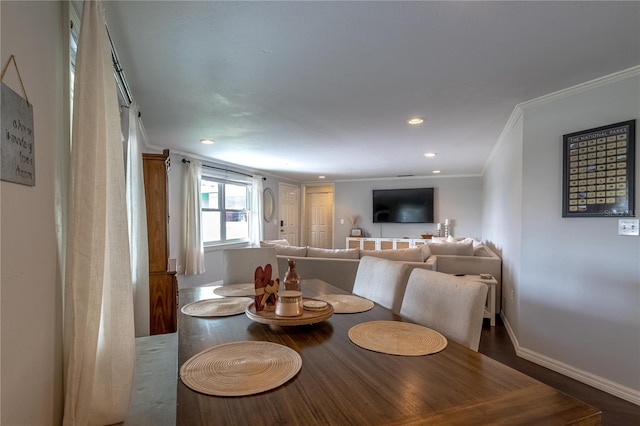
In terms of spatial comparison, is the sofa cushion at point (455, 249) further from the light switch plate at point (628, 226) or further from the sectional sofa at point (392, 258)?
the light switch plate at point (628, 226)

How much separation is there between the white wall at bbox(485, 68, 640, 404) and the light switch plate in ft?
0.14

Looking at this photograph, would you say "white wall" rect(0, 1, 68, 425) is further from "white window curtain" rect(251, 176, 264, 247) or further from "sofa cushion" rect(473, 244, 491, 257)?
"white window curtain" rect(251, 176, 264, 247)

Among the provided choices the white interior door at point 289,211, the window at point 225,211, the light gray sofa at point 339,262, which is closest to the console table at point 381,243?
the white interior door at point 289,211

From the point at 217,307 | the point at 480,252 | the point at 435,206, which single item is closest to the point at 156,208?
the point at 217,307

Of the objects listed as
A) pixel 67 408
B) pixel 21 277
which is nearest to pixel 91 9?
pixel 21 277

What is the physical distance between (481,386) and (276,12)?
1716 millimetres

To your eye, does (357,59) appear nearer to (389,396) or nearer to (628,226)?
(389,396)

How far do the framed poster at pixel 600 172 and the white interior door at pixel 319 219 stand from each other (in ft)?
20.5

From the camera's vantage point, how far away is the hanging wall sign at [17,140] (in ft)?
2.53

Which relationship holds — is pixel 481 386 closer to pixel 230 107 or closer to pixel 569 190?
pixel 569 190

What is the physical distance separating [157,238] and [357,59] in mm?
2215

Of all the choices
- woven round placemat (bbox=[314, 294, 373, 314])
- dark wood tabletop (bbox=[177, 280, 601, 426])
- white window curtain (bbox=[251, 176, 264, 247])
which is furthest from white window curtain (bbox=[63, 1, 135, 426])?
white window curtain (bbox=[251, 176, 264, 247])

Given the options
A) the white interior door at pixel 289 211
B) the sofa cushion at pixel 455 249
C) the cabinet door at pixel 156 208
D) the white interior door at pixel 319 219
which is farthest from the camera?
the white interior door at pixel 319 219

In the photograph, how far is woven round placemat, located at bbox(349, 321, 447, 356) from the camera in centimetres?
115
